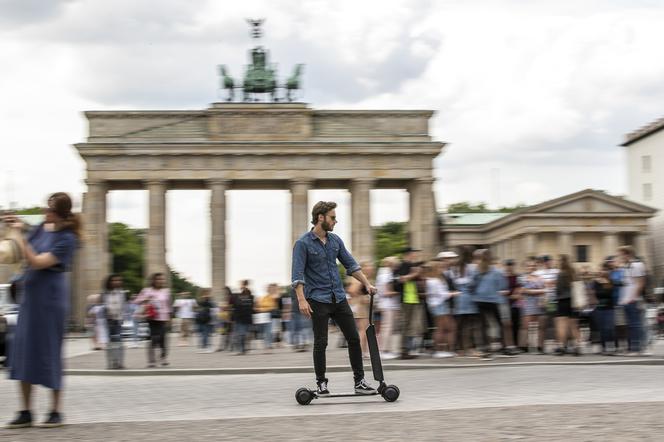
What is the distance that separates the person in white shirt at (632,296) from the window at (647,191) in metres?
69.6

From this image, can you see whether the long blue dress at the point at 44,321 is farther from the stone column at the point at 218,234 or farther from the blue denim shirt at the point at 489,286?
the stone column at the point at 218,234

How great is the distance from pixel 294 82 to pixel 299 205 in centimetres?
837

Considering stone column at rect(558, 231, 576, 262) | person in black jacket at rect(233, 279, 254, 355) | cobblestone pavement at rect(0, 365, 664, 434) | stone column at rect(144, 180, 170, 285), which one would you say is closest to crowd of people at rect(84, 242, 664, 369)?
cobblestone pavement at rect(0, 365, 664, 434)

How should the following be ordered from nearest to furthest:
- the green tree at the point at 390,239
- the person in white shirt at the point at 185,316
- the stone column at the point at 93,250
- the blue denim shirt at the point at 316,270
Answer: the blue denim shirt at the point at 316,270 < the person in white shirt at the point at 185,316 < the stone column at the point at 93,250 < the green tree at the point at 390,239

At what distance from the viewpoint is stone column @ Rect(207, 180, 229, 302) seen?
71.4 meters

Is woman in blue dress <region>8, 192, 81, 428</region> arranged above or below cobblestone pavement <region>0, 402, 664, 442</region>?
above

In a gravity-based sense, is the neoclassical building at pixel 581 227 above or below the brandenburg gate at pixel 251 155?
below

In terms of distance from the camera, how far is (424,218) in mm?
73750

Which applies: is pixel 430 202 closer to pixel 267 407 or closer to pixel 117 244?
pixel 117 244

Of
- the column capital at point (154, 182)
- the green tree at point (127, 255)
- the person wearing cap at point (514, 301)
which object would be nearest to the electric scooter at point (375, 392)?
the person wearing cap at point (514, 301)

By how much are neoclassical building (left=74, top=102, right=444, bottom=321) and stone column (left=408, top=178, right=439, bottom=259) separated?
9cm

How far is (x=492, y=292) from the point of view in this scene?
70.0ft

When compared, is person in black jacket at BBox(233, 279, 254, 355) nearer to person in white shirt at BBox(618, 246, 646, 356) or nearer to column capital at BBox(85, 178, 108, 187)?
person in white shirt at BBox(618, 246, 646, 356)

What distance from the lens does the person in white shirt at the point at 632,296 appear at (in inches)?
856
